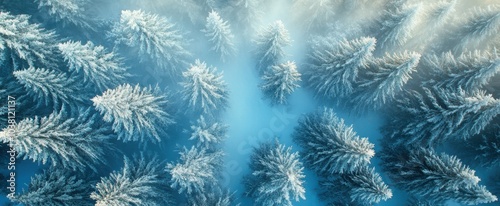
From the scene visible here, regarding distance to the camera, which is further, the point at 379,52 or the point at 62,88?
the point at 379,52

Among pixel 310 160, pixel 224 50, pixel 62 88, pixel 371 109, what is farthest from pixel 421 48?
pixel 62 88

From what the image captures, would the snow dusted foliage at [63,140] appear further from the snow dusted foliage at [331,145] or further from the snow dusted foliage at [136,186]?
the snow dusted foliage at [331,145]

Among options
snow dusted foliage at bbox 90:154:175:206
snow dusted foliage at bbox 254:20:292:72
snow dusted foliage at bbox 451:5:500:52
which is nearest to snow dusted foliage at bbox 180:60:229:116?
snow dusted foliage at bbox 254:20:292:72

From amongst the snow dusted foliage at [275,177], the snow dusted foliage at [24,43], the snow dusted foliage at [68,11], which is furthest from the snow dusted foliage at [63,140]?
the snow dusted foliage at [275,177]

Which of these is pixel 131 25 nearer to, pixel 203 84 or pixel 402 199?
pixel 203 84

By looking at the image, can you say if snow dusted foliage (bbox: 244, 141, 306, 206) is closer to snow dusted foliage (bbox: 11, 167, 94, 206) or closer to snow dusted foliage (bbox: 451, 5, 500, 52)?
snow dusted foliage (bbox: 11, 167, 94, 206)
